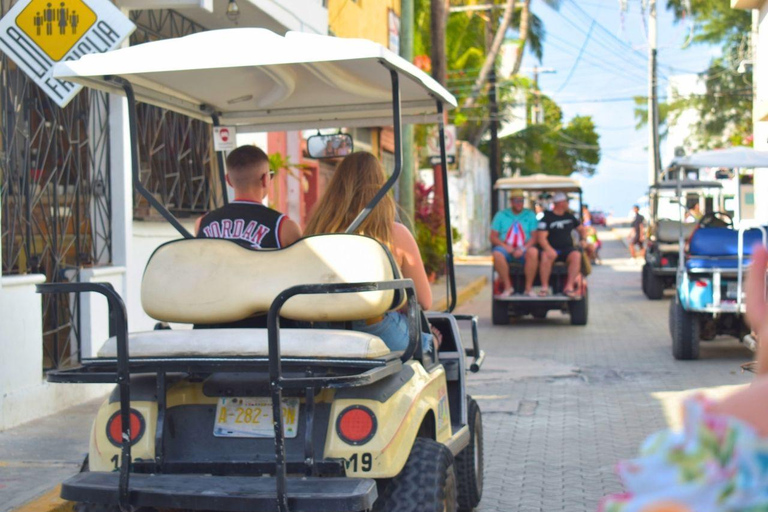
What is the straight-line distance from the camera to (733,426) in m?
1.50

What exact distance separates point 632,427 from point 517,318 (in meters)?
8.69

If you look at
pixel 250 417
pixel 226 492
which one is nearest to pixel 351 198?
pixel 250 417

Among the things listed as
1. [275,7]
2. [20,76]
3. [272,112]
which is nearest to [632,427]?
[272,112]

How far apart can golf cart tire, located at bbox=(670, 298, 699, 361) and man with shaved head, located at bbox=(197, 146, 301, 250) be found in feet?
24.4

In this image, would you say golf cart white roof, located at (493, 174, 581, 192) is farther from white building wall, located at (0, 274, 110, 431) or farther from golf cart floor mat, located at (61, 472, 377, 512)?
golf cart floor mat, located at (61, 472, 377, 512)

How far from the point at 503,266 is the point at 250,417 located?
11.2 metres

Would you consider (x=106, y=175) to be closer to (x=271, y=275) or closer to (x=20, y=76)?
(x=20, y=76)

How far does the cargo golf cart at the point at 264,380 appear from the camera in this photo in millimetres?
3674

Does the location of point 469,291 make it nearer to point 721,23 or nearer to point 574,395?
point 574,395

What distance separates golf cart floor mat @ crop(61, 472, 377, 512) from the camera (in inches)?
139

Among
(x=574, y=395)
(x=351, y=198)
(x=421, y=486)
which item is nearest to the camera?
(x=421, y=486)

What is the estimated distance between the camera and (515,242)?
15094 mm

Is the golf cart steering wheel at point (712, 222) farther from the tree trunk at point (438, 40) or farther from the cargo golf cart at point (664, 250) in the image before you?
the tree trunk at point (438, 40)

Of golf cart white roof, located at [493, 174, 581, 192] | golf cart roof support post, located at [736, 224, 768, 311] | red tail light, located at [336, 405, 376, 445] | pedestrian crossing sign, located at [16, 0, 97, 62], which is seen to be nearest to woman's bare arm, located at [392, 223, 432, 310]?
red tail light, located at [336, 405, 376, 445]
